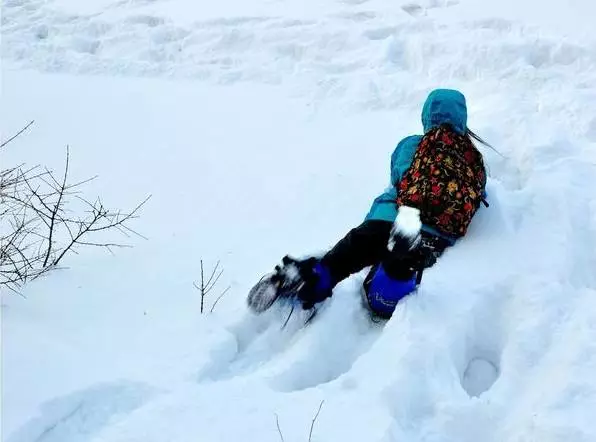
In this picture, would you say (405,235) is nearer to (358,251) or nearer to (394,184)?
(358,251)

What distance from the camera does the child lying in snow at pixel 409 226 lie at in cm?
306

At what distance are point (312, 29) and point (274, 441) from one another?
5.17 m

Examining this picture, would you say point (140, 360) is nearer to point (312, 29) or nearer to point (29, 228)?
point (29, 228)

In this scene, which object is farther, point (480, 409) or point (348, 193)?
point (348, 193)

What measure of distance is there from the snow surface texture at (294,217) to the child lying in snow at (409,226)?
12 centimetres

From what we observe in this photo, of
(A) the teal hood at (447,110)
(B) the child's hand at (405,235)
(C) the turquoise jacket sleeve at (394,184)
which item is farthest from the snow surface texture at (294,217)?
(A) the teal hood at (447,110)

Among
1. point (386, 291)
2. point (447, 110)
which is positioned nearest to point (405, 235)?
point (386, 291)

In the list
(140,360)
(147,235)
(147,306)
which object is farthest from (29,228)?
(140,360)

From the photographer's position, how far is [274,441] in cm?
249

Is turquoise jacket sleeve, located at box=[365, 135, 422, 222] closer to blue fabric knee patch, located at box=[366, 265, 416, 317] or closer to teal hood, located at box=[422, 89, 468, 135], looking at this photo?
teal hood, located at box=[422, 89, 468, 135]

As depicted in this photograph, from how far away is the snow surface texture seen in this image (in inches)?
104

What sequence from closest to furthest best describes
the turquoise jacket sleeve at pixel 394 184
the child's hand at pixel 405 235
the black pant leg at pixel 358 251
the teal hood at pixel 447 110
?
1. the child's hand at pixel 405 235
2. the black pant leg at pixel 358 251
3. the turquoise jacket sleeve at pixel 394 184
4. the teal hood at pixel 447 110

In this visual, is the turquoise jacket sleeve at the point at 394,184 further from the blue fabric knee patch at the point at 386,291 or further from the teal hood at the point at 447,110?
the blue fabric knee patch at the point at 386,291

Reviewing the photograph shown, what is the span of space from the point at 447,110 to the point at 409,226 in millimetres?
1010
